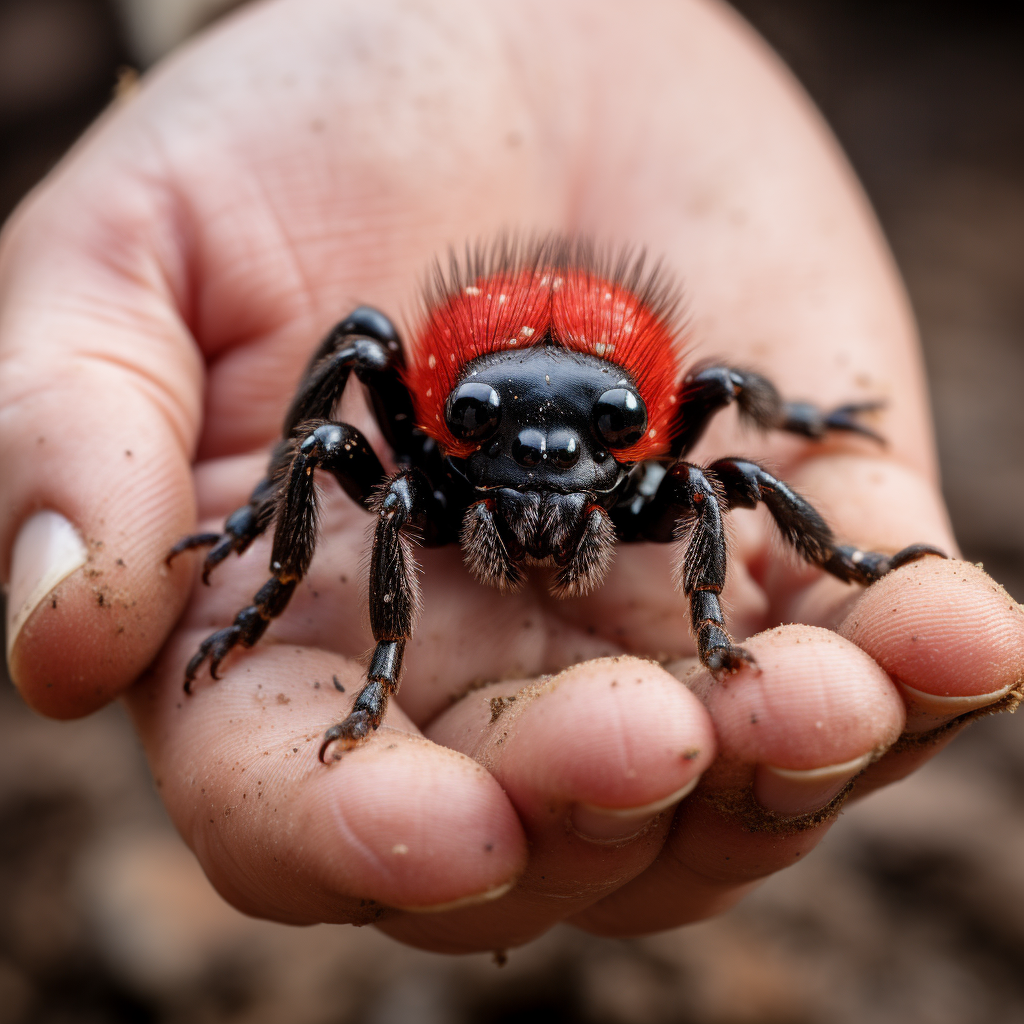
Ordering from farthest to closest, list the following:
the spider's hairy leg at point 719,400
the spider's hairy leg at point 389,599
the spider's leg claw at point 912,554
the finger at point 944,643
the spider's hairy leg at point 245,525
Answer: the spider's hairy leg at point 719,400 → the spider's hairy leg at point 245,525 → the spider's leg claw at point 912,554 → the spider's hairy leg at point 389,599 → the finger at point 944,643

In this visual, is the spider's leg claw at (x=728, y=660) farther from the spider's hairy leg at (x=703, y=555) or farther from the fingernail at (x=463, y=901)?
the fingernail at (x=463, y=901)

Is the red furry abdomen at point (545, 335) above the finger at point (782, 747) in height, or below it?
above

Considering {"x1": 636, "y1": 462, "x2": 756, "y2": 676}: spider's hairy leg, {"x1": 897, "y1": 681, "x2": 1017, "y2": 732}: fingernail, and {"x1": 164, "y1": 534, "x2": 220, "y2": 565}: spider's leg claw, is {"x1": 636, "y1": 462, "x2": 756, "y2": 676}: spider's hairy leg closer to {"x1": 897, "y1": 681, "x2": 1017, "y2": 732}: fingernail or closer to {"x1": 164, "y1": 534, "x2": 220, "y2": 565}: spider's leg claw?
{"x1": 897, "y1": 681, "x2": 1017, "y2": 732}: fingernail

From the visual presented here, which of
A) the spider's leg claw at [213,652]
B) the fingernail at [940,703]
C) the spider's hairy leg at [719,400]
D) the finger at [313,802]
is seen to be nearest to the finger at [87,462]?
the spider's leg claw at [213,652]

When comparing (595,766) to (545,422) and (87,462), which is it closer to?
(545,422)

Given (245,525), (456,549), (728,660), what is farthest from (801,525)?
(245,525)
